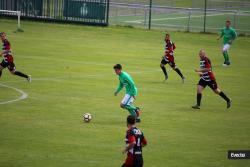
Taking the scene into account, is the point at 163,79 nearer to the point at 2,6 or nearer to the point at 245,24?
the point at 2,6

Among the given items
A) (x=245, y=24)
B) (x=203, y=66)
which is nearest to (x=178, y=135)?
(x=203, y=66)

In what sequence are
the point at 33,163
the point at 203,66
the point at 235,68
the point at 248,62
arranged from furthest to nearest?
the point at 248,62
the point at 235,68
the point at 203,66
the point at 33,163

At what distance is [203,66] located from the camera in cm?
2789

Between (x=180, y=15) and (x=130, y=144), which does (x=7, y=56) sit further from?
(x=180, y=15)

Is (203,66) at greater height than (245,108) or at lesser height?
greater

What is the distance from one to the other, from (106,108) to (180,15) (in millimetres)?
46810

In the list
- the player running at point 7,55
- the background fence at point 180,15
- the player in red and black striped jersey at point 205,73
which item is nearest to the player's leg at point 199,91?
the player in red and black striped jersey at point 205,73

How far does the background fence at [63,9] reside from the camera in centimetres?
5659

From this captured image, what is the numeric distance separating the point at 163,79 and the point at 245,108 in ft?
27.8

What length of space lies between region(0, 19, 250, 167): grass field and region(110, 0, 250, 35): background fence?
11360 millimetres

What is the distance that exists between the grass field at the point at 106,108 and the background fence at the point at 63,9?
19.7 feet

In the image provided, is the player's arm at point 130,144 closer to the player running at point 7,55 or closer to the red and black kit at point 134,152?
the red and black kit at point 134,152

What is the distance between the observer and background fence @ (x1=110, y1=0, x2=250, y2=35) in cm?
6238

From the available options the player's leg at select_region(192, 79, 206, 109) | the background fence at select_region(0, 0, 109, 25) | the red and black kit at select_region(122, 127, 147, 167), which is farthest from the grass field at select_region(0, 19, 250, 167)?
the background fence at select_region(0, 0, 109, 25)
